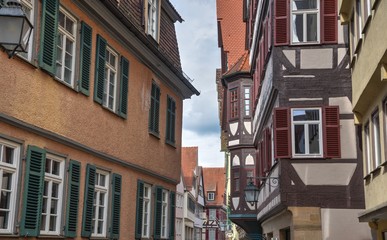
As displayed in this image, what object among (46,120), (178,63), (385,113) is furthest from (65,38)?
(178,63)

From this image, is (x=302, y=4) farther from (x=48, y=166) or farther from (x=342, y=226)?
(x=48, y=166)

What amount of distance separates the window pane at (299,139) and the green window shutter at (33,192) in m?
7.14

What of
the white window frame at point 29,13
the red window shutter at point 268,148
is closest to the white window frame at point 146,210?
the red window shutter at point 268,148

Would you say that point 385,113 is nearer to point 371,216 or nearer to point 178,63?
point 371,216

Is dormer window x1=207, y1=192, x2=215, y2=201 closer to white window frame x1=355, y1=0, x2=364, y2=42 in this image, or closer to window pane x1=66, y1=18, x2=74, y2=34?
white window frame x1=355, y1=0, x2=364, y2=42

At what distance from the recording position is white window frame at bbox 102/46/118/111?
44.9 ft

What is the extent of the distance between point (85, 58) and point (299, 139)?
237 inches

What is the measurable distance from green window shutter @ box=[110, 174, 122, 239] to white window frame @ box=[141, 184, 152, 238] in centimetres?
221

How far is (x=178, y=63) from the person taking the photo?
20.0 metres

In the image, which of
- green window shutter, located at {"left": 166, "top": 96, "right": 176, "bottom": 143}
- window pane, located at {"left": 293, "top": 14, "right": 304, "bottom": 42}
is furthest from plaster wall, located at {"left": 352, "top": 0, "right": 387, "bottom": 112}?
green window shutter, located at {"left": 166, "top": 96, "right": 176, "bottom": 143}

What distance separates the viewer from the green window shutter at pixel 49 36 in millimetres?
10289

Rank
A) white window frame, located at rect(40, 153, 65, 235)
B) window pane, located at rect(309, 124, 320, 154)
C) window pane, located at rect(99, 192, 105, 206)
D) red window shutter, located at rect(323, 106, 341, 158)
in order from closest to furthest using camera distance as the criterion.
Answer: white window frame, located at rect(40, 153, 65, 235)
window pane, located at rect(99, 192, 105, 206)
red window shutter, located at rect(323, 106, 341, 158)
window pane, located at rect(309, 124, 320, 154)

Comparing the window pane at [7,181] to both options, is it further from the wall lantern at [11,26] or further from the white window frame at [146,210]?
the white window frame at [146,210]

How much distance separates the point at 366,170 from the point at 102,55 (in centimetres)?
636
